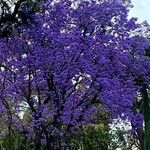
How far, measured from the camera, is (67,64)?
69.6 ft

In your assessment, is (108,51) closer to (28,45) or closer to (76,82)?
(76,82)

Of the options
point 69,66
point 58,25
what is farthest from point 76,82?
point 58,25

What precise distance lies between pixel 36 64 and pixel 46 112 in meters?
2.26

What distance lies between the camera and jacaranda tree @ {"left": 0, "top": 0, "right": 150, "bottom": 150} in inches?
831

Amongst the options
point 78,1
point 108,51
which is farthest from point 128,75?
point 78,1

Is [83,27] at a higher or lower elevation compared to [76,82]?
higher

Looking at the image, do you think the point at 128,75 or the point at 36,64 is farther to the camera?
the point at 128,75

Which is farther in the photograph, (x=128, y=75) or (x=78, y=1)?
(x=128, y=75)

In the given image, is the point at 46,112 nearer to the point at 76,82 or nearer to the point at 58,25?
the point at 76,82

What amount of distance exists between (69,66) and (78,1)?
3.18 m

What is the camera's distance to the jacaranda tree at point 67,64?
2111 centimetres

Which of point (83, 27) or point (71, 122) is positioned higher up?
point (83, 27)

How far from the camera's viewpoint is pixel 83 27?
2198 cm

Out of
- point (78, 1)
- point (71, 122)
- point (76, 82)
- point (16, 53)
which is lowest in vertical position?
point (71, 122)
